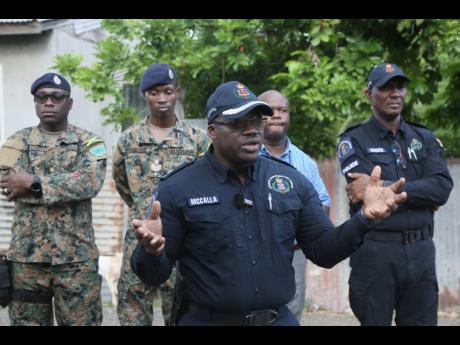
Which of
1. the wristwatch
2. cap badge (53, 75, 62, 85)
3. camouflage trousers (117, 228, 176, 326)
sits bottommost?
camouflage trousers (117, 228, 176, 326)

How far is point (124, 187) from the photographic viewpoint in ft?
19.9

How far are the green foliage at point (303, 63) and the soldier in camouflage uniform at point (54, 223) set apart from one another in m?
3.35

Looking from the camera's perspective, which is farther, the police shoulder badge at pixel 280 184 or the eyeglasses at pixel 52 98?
the eyeglasses at pixel 52 98

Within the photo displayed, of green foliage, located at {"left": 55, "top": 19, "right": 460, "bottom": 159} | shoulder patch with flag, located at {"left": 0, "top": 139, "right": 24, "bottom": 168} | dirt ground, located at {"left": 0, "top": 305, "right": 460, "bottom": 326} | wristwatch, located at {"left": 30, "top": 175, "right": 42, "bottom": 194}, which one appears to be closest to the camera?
wristwatch, located at {"left": 30, "top": 175, "right": 42, "bottom": 194}

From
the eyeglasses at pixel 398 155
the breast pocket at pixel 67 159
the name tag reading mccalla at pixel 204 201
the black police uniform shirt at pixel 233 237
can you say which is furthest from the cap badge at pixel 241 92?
the breast pocket at pixel 67 159

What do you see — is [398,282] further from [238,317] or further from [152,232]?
[152,232]

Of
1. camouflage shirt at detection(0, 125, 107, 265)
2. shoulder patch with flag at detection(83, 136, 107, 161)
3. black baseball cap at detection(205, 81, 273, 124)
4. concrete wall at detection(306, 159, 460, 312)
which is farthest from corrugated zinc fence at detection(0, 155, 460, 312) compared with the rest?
black baseball cap at detection(205, 81, 273, 124)

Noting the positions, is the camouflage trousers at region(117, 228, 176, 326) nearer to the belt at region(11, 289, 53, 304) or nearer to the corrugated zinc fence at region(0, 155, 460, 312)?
the belt at region(11, 289, 53, 304)

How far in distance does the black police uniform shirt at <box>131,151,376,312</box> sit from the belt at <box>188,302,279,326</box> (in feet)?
0.11

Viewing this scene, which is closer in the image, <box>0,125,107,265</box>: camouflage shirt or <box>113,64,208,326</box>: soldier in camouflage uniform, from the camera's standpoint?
<box>0,125,107,265</box>: camouflage shirt

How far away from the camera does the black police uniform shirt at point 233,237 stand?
367 cm

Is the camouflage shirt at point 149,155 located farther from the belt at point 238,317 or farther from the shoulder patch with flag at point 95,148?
the belt at point 238,317

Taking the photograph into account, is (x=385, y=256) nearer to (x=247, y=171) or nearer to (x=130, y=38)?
(x=247, y=171)

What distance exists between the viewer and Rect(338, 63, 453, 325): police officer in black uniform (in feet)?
16.9
